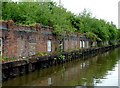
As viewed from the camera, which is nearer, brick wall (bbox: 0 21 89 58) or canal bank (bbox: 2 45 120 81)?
canal bank (bbox: 2 45 120 81)

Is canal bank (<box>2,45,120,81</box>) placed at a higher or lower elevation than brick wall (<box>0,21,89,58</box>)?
lower

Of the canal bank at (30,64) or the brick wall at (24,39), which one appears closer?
the canal bank at (30,64)

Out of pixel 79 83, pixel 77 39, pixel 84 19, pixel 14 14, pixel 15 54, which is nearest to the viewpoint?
pixel 79 83

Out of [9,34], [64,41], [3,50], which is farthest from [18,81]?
[64,41]

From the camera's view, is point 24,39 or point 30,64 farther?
point 24,39

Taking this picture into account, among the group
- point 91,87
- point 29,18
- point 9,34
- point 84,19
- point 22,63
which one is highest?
point 84,19

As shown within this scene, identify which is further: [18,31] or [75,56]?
[75,56]

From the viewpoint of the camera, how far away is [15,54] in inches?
457

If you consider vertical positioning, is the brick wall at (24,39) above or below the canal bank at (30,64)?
above

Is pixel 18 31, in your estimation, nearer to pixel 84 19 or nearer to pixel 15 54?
pixel 15 54

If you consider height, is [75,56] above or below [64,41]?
below

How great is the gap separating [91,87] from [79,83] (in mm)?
996

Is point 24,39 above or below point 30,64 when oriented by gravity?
above

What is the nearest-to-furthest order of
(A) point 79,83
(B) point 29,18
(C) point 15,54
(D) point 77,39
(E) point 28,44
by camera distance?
(A) point 79,83 < (C) point 15,54 < (E) point 28,44 < (B) point 29,18 < (D) point 77,39
